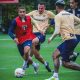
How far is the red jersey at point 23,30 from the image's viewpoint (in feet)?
44.4

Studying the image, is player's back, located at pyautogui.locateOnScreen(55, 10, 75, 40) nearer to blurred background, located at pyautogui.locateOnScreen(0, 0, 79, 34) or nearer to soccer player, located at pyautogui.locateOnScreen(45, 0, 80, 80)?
soccer player, located at pyautogui.locateOnScreen(45, 0, 80, 80)

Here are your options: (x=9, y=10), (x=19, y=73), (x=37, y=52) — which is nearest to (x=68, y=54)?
(x=19, y=73)

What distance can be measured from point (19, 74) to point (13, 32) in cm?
109

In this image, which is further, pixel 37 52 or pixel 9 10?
pixel 9 10

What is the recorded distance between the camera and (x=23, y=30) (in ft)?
44.5

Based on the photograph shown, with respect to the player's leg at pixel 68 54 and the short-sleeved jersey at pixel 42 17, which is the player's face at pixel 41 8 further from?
the player's leg at pixel 68 54

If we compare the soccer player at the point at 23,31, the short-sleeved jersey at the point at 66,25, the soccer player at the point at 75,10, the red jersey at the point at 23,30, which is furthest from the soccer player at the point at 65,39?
the soccer player at the point at 75,10

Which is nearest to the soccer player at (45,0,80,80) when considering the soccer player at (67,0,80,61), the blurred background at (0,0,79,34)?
the soccer player at (67,0,80,61)

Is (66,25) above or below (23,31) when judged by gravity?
above

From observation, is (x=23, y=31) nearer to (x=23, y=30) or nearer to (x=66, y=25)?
(x=23, y=30)

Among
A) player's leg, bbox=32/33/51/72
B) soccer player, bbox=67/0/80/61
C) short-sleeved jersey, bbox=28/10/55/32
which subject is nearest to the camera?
soccer player, bbox=67/0/80/61

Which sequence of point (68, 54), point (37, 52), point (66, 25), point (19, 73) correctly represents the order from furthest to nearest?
point (37, 52), point (19, 73), point (66, 25), point (68, 54)

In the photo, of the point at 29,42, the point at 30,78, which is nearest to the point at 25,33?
the point at 29,42

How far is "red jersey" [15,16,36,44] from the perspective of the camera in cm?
1354
